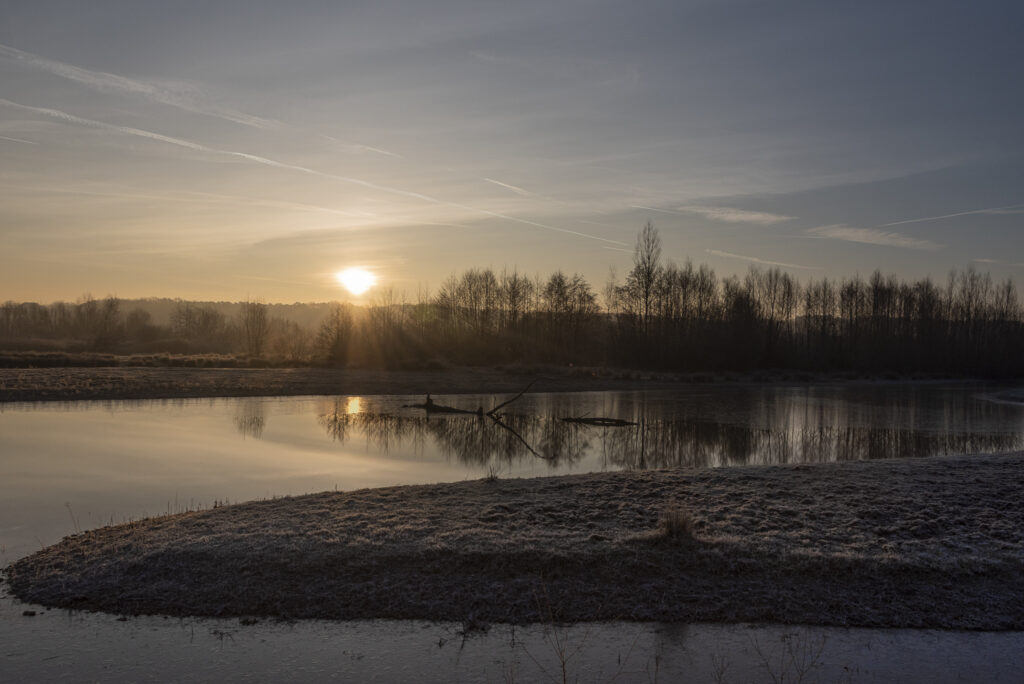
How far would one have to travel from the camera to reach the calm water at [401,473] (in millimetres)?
6500

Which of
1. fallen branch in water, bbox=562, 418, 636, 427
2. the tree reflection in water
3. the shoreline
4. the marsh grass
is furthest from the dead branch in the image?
the marsh grass

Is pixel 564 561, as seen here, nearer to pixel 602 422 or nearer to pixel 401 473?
pixel 401 473

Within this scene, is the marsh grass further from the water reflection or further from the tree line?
the tree line

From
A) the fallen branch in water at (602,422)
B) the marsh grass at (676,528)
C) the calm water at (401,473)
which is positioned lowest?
the calm water at (401,473)

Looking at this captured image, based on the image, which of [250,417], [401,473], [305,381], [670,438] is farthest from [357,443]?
[305,381]

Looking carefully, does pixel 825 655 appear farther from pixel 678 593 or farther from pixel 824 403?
pixel 824 403

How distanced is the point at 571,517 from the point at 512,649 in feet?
12.3

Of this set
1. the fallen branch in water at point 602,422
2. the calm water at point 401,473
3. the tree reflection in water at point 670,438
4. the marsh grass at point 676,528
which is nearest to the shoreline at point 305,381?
the calm water at point 401,473

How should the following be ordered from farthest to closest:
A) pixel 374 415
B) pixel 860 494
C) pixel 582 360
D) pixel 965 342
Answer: pixel 965 342 → pixel 582 360 → pixel 374 415 → pixel 860 494

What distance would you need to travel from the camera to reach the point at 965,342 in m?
90.9

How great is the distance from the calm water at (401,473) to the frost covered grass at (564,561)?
383 millimetres

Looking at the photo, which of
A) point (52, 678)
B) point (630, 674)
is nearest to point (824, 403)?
point (630, 674)

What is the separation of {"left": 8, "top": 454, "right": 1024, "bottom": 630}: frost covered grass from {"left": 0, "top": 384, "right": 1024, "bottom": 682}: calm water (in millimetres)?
383

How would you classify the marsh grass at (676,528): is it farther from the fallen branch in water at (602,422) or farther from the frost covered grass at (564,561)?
the fallen branch in water at (602,422)
